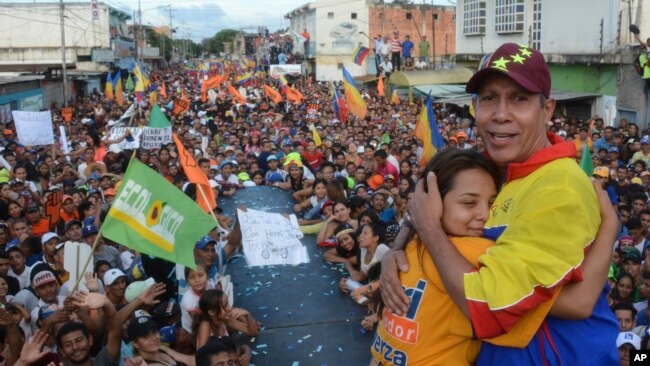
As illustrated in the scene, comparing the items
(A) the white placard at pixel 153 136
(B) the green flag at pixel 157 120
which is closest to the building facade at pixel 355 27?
(A) the white placard at pixel 153 136

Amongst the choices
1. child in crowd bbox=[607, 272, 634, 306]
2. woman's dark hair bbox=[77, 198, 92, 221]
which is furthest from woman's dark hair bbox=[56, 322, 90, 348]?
woman's dark hair bbox=[77, 198, 92, 221]

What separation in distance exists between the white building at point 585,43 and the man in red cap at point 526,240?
59.9 ft

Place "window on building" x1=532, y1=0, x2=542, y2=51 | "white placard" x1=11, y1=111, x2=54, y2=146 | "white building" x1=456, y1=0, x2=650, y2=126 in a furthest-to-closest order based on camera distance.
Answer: "window on building" x1=532, y1=0, x2=542, y2=51 → "white building" x1=456, y1=0, x2=650, y2=126 → "white placard" x1=11, y1=111, x2=54, y2=146

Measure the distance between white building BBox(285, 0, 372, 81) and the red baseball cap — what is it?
59.4 m

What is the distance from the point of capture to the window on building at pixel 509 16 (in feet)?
88.0

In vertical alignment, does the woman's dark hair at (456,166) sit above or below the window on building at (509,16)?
below

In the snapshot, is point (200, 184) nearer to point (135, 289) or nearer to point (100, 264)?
point (100, 264)

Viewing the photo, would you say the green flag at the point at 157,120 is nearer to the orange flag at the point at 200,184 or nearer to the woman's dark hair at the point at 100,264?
the orange flag at the point at 200,184

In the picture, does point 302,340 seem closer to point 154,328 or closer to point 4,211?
point 154,328

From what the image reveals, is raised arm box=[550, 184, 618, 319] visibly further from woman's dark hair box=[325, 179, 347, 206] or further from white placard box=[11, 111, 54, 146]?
white placard box=[11, 111, 54, 146]

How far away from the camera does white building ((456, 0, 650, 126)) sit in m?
20.0

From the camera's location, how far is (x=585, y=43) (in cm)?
2269

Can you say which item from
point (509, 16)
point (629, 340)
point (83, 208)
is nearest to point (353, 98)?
point (509, 16)

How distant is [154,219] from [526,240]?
3722 millimetres
